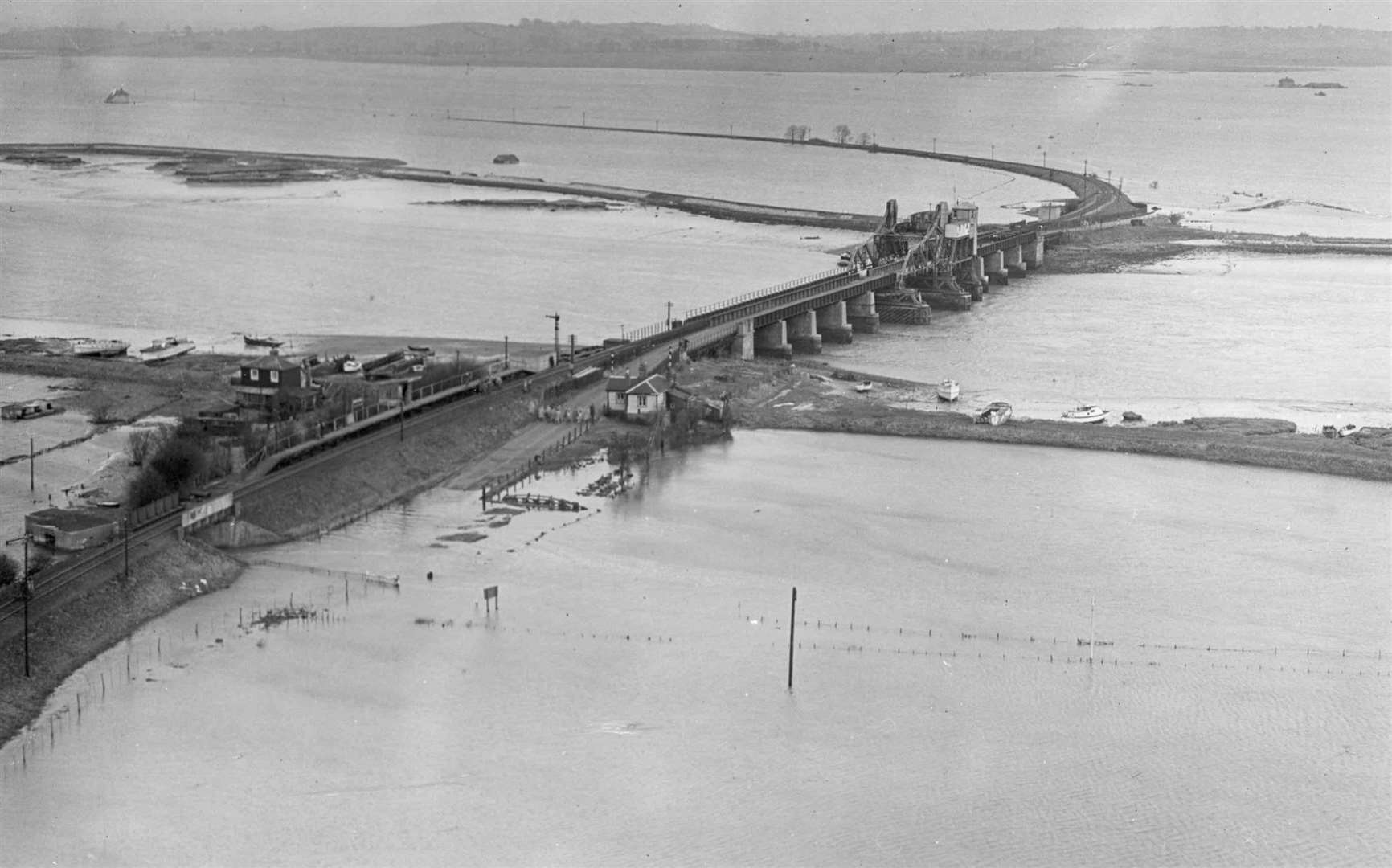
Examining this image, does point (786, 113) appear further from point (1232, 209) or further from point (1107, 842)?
point (1107, 842)

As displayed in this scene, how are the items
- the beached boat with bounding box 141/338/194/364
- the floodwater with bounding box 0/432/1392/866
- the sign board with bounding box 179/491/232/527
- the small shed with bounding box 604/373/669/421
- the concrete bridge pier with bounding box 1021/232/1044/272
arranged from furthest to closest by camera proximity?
the concrete bridge pier with bounding box 1021/232/1044/272 < the beached boat with bounding box 141/338/194/364 < the small shed with bounding box 604/373/669/421 < the sign board with bounding box 179/491/232/527 < the floodwater with bounding box 0/432/1392/866

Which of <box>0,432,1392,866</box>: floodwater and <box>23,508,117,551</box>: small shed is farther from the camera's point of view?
<box>23,508,117,551</box>: small shed

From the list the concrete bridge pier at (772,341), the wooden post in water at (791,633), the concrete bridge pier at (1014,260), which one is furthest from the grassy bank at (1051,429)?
the concrete bridge pier at (1014,260)

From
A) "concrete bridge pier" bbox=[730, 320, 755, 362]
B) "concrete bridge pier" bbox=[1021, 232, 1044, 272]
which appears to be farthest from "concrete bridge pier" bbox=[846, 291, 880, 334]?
"concrete bridge pier" bbox=[1021, 232, 1044, 272]

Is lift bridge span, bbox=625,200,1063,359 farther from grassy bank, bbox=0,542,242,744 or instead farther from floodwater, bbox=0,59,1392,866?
grassy bank, bbox=0,542,242,744

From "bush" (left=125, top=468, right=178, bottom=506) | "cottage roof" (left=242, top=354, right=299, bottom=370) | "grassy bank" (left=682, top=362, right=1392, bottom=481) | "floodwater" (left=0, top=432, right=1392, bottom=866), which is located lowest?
"floodwater" (left=0, top=432, right=1392, bottom=866)

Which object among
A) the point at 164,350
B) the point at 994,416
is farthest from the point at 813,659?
the point at 164,350

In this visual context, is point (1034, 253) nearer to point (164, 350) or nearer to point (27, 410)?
point (164, 350)
